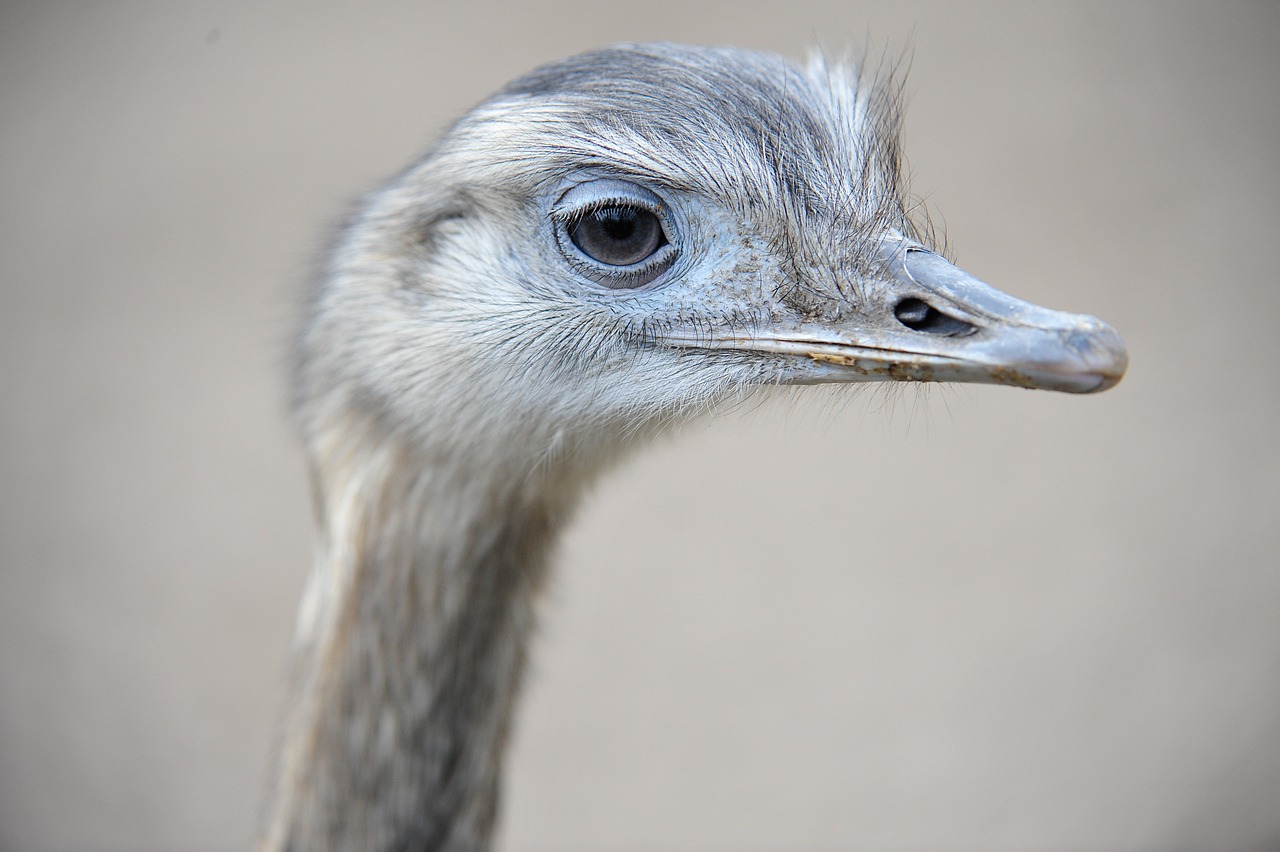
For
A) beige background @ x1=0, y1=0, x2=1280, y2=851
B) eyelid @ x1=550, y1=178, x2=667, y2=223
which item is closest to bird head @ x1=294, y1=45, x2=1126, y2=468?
eyelid @ x1=550, y1=178, x2=667, y2=223

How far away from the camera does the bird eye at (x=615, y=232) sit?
1159mm

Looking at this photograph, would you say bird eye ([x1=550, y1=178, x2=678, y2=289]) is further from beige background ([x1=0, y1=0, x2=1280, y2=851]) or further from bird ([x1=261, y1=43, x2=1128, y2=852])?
beige background ([x1=0, y1=0, x2=1280, y2=851])

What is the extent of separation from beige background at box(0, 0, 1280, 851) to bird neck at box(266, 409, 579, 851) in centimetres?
123

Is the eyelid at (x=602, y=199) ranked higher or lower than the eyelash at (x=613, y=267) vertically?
higher

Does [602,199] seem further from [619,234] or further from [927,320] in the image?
[927,320]

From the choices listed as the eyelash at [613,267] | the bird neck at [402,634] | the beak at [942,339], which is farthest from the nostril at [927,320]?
the bird neck at [402,634]

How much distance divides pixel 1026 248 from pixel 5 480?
3.02 meters

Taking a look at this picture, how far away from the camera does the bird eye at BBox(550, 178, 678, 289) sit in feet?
3.80

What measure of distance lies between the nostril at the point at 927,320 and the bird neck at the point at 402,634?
1.42 feet

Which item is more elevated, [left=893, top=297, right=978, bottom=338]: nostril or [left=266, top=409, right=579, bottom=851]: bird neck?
[left=893, top=297, right=978, bottom=338]: nostril

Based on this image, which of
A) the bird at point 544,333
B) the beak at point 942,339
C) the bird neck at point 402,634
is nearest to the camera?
the beak at point 942,339

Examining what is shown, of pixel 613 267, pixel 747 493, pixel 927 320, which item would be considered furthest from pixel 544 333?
pixel 747 493

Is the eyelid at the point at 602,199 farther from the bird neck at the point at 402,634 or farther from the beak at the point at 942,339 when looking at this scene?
the bird neck at the point at 402,634

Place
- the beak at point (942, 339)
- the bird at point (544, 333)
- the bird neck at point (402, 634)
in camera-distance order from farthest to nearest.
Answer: the bird neck at point (402, 634) → the bird at point (544, 333) → the beak at point (942, 339)
